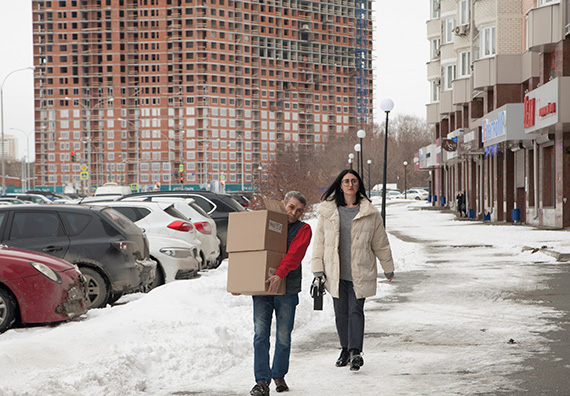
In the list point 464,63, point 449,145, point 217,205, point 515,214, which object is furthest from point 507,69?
point 217,205

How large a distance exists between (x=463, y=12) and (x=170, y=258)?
41379 millimetres

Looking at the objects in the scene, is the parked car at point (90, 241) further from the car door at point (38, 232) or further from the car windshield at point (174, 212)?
the car windshield at point (174, 212)

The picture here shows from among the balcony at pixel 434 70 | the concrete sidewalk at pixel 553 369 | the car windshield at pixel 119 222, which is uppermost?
the balcony at pixel 434 70

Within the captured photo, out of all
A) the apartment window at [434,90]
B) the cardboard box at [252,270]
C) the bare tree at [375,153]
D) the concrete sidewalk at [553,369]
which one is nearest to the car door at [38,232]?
the cardboard box at [252,270]

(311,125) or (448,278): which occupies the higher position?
(311,125)

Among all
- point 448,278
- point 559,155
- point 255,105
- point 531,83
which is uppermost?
point 255,105

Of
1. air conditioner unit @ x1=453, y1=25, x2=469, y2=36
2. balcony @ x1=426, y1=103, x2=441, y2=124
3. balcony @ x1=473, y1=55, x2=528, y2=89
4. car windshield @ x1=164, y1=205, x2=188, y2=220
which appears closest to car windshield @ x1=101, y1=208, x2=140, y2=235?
car windshield @ x1=164, y1=205, x2=188, y2=220

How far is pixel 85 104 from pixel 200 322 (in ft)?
540

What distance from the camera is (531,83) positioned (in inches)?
1511

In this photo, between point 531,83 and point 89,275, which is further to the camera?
point 531,83

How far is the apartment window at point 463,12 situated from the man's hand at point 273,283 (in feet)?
157

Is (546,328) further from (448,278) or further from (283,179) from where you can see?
(283,179)

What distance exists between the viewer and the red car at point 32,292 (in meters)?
9.48

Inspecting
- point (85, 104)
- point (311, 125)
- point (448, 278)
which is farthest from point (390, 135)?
point (448, 278)
